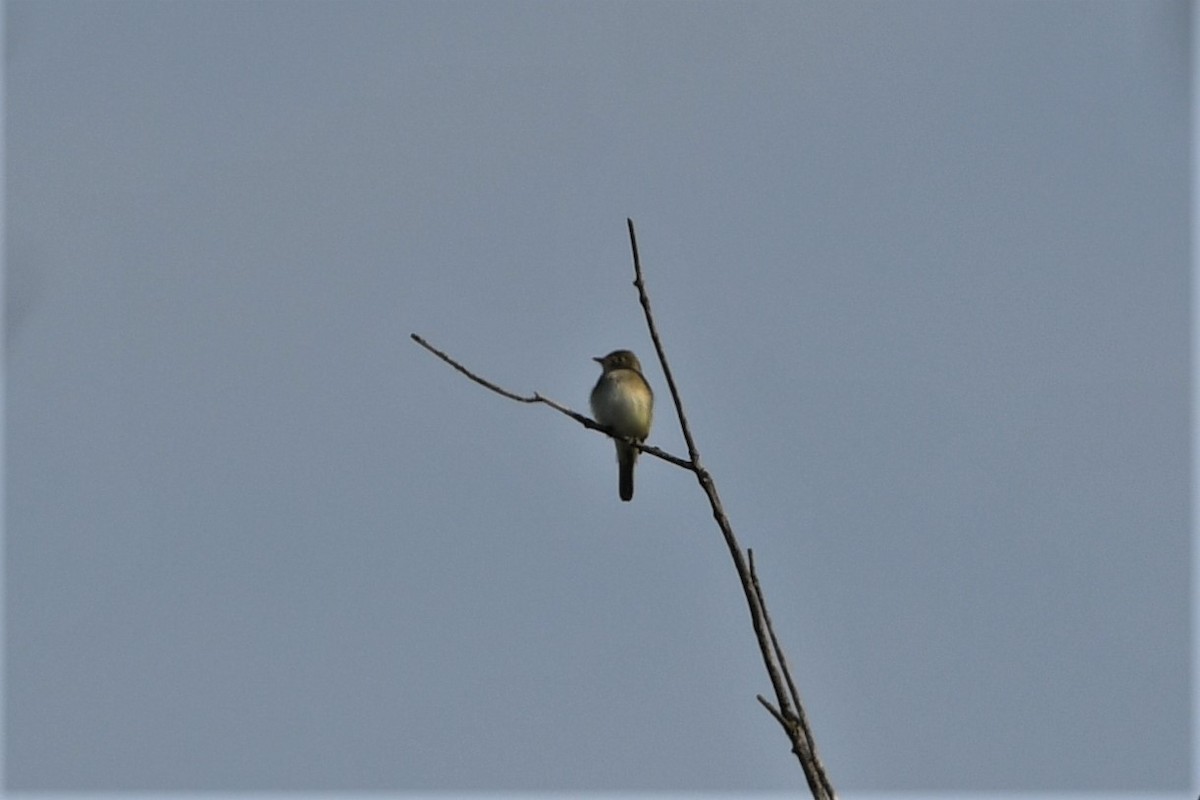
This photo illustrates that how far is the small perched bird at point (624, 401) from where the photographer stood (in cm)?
1367

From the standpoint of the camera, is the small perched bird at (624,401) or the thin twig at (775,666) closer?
the thin twig at (775,666)

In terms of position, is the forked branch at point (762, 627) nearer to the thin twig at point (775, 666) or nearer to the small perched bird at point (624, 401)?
the thin twig at point (775, 666)

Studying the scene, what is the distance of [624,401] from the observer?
44.8 feet

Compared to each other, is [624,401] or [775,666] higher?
[624,401]

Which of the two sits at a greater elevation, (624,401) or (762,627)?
(624,401)

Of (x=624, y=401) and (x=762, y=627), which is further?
(x=624, y=401)

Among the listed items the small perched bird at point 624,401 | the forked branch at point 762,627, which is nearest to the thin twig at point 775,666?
the forked branch at point 762,627

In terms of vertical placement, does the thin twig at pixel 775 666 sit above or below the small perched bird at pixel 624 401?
below

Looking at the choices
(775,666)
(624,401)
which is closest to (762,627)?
(775,666)

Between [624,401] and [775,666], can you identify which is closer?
[775,666]

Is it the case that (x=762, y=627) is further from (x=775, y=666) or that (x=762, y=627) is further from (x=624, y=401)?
(x=624, y=401)

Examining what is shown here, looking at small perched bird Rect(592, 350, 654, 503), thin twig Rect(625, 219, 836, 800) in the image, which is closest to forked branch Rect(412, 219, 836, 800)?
thin twig Rect(625, 219, 836, 800)

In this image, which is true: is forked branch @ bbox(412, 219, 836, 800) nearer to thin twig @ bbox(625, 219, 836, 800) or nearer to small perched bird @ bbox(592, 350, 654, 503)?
thin twig @ bbox(625, 219, 836, 800)

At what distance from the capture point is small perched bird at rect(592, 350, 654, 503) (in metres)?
13.7
